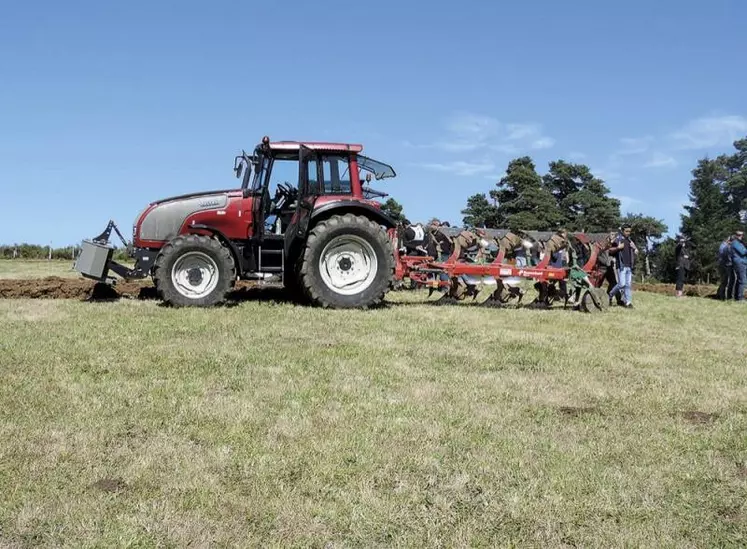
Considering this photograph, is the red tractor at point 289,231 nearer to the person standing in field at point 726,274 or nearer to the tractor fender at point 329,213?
the tractor fender at point 329,213

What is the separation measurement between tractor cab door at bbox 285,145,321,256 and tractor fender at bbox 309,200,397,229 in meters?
0.16

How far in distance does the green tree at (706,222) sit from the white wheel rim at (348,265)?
2521 centimetres

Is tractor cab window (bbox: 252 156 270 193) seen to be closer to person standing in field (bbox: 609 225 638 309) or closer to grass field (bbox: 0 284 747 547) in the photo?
grass field (bbox: 0 284 747 547)

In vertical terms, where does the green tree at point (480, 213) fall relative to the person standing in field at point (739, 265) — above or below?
above

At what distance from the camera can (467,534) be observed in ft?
10.1

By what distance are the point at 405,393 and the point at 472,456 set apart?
1.41m

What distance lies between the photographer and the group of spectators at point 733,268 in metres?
16.4

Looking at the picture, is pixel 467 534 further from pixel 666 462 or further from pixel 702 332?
pixel 702 332

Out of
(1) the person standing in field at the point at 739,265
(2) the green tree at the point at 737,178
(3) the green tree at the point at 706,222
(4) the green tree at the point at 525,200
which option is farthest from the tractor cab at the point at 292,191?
(2) the green tree at the point at 737,178

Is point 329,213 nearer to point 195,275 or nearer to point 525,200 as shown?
point 195,275

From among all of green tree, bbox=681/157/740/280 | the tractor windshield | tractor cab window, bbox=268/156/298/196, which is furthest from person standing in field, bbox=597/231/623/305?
green tree, bbox=681/157/740/280

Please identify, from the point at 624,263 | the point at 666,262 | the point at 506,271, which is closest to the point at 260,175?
the point at 506,271

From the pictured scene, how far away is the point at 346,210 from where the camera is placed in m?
10.9

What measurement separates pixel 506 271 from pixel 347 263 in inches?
105
